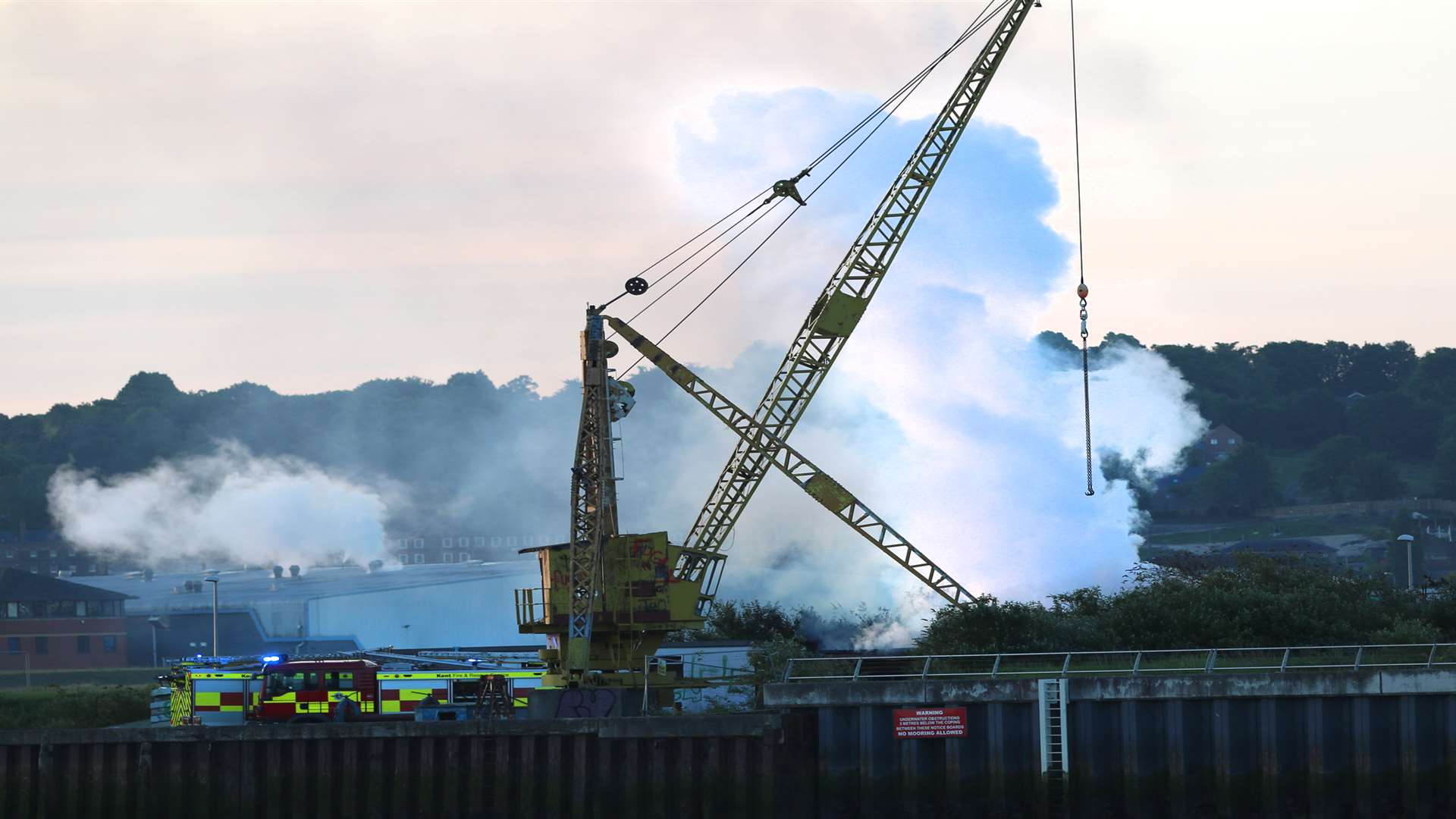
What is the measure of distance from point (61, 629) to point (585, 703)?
95.5 m

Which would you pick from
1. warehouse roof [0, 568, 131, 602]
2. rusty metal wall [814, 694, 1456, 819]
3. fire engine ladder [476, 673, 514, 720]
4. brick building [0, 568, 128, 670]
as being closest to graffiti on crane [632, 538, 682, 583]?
fire engine ladder [476, 673, 514, 720]

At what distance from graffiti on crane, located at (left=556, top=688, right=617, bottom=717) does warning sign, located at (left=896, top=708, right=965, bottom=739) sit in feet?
42.0

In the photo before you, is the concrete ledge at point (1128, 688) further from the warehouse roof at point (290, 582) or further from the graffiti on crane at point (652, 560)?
the warehouse roof at point (290, 582)

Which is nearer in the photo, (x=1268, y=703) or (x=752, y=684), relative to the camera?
(x=1268, y=703)

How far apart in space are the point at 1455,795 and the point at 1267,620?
44.5 ft

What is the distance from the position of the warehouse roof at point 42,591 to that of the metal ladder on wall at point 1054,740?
10885cm

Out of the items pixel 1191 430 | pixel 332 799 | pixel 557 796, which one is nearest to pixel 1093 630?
pixel 557 796

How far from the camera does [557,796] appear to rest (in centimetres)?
5031

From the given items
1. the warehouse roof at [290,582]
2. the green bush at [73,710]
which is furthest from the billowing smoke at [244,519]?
the green bush at [73,710]

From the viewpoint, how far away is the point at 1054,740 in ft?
159

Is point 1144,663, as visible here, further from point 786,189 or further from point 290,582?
point 290,582

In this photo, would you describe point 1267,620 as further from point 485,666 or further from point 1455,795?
point 485,666

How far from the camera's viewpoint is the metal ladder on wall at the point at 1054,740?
48.0m

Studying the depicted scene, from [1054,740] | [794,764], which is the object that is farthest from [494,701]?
[1054,740]
